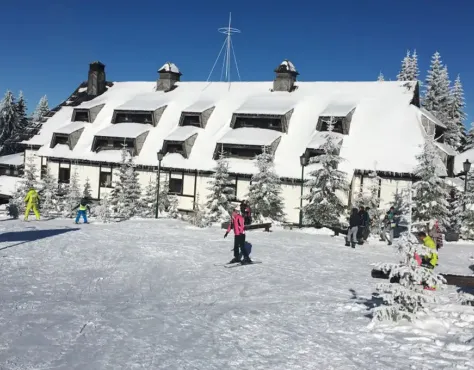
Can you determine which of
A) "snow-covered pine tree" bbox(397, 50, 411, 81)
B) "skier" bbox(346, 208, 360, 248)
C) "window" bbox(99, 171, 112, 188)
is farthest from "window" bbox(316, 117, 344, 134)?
"snow-covered pine tree" bbox(397, 50, 411, 81)

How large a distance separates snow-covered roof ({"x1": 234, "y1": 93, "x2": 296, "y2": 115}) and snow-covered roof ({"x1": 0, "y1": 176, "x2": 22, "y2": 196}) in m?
21.4

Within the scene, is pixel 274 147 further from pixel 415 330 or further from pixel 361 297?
pixel 415 330

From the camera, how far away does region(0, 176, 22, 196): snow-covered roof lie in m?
39.9

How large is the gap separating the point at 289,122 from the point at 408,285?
2447 cm

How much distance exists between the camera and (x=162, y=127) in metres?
34.9

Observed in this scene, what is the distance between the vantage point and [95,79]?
136 feet

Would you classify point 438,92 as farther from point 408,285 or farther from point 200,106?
point 408,285

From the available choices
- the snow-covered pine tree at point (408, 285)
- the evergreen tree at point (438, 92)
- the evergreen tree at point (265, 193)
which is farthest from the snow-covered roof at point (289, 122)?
the evergreen tree at point (438, 92)

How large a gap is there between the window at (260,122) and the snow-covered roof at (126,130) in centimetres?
746

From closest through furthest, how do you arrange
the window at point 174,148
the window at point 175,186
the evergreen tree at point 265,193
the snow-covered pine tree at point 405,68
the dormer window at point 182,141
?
the evergreen tree at point 265,193 < the window at point 175,186 < the dormer window at point 182,141 < the window at point 174,148 < the snow-covered pine tree at point 405,68

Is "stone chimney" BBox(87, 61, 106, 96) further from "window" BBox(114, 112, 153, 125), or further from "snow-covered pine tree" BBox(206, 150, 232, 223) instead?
"snow-covered pine tree" BBox(206, 150, 232, 223)

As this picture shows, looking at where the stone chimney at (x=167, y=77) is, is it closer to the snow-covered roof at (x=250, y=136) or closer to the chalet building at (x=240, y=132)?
the chalet building at (x=240, y=132)

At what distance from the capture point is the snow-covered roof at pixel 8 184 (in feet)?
131

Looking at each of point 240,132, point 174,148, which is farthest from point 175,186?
point 240,132
